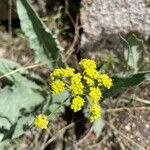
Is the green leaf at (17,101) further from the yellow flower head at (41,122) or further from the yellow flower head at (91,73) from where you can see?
the yellow flower head at (91,73)

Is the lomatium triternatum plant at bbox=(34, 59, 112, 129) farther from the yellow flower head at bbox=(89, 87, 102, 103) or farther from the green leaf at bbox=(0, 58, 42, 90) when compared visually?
the green leaf at bbox=(0, 58, 42, 90)

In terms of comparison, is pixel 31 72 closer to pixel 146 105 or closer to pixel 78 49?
pixel 78 49

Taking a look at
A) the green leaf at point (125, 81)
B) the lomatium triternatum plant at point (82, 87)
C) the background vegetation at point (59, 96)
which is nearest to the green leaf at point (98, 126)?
the background vegetation at point (59, 96)

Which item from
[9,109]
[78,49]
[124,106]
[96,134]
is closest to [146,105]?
[124,106]

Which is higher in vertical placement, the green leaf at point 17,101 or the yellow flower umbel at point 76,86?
the yellow flower umbel at point 76,86

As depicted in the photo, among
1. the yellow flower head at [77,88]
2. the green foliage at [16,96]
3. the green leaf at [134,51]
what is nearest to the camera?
the yellow flower head at [77,88]

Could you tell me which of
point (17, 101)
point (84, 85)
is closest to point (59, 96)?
point (17, 101)
